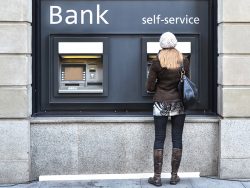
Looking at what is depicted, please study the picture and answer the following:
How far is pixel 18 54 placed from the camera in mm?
7168

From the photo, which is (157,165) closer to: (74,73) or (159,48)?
(159,48)

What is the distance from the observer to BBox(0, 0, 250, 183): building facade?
7168 mm

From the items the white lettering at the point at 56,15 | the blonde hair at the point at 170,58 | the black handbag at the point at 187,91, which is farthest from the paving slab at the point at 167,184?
the white lettering at the point at 56,15

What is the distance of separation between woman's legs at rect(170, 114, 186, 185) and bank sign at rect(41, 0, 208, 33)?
1495mm

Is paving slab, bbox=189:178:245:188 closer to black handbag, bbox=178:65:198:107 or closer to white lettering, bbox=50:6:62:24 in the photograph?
black handbag, bbox=178:65:198:107

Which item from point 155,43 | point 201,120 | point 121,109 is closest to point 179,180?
point 201,120

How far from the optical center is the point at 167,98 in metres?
7.00

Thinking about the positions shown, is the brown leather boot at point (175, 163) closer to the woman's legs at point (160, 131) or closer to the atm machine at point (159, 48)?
the woman's legs at point (160, 131)

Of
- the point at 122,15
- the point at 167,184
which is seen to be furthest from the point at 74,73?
the point at 167,184

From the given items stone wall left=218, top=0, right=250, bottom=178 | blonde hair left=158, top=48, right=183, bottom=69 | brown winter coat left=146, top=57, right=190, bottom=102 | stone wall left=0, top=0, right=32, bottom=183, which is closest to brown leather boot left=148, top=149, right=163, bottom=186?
brown winter coat left=146, top=57, right=190, bottom=102

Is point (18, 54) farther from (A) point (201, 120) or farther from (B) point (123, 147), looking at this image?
(A) point (201, 120)

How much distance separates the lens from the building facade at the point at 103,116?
7168 millimetres

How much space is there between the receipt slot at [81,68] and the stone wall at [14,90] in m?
0.65

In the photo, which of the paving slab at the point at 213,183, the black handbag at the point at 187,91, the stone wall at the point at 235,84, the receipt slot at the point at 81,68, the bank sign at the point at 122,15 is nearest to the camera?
the black handbag at the point at 187,91
